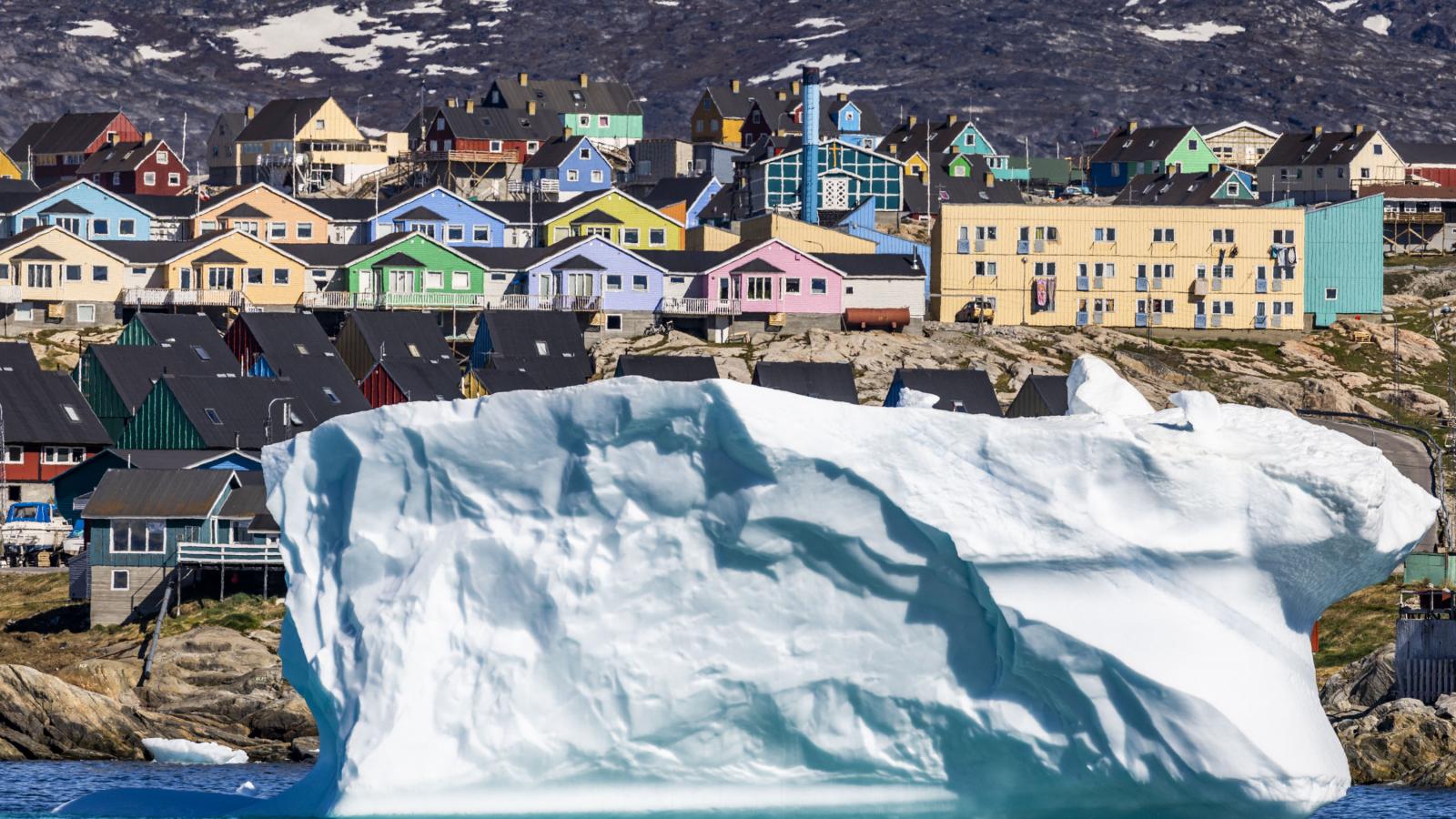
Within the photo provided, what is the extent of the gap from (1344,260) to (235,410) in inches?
1537

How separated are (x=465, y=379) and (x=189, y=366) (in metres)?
7.69

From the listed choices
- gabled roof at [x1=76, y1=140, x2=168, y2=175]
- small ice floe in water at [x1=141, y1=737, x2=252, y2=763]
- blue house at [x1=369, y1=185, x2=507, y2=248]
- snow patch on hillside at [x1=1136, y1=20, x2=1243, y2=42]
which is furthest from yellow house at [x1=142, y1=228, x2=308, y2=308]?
snow patch on hillside at [x1=1136, y1=20, x2=1243, y2=42]

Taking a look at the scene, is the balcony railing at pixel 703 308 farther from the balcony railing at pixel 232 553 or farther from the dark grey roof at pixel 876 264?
the balcony railing at pixel 232 553

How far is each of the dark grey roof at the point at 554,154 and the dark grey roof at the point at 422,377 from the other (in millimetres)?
36458

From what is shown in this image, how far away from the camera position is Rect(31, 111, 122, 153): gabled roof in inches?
4697

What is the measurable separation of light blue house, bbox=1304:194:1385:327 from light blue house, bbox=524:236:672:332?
2048cm

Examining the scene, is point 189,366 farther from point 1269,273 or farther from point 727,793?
point 727,793

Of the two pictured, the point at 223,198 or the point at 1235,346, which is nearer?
the point at 1235,346

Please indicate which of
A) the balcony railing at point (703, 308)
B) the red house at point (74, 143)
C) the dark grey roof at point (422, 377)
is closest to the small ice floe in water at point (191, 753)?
the dark grey roof at point (422, 377)

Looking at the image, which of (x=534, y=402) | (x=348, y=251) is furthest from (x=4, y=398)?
(x=534, y=402)

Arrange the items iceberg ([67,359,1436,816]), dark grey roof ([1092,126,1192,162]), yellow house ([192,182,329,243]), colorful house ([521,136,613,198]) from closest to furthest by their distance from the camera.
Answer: iceberg ([67,359,1436,816]) → yellow house ([192,182,329,243]) → colorful house ([521,136,613,198]) → dark grey roof ([1092,126,1192,162])

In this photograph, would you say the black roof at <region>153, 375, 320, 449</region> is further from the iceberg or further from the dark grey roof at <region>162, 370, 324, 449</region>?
the iceberg

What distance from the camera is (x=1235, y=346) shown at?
81688mm

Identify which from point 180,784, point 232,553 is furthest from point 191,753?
point 232,553
